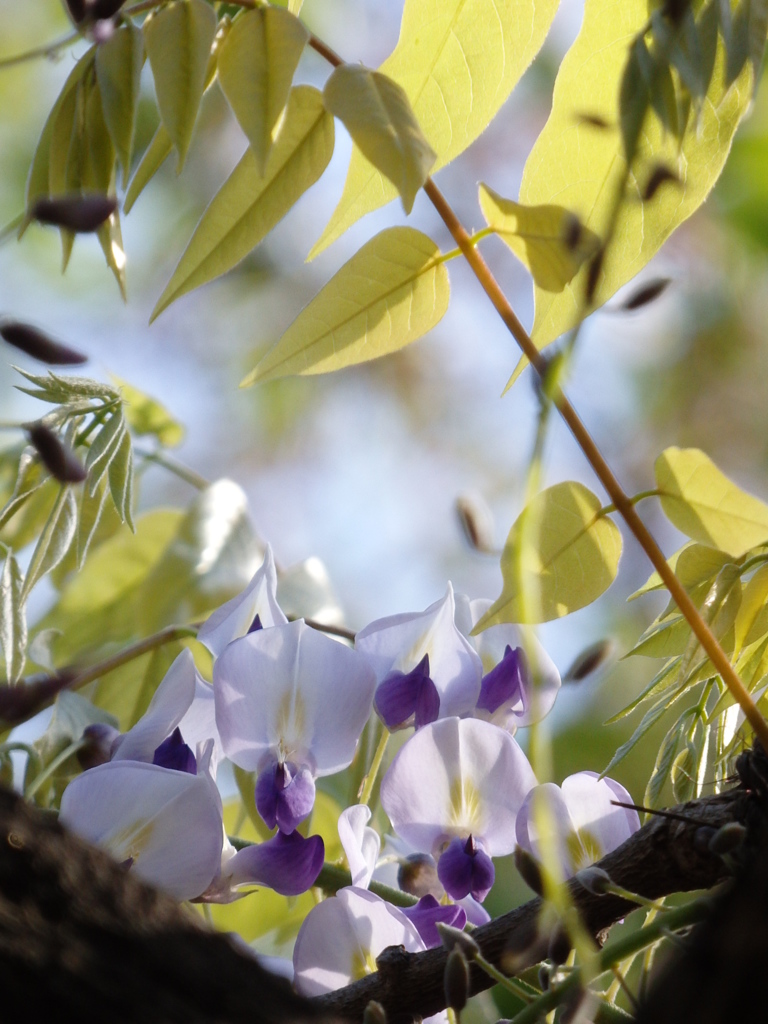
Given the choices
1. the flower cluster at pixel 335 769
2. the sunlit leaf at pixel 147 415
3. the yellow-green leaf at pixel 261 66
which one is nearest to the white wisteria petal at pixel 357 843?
the flower cluster at pixel 335 769

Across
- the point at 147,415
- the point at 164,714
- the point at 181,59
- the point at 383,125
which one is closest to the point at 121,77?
the point at 181,59

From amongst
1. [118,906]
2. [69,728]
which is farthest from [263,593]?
→ [118,906]

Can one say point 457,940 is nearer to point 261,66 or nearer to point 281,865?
point 281,865

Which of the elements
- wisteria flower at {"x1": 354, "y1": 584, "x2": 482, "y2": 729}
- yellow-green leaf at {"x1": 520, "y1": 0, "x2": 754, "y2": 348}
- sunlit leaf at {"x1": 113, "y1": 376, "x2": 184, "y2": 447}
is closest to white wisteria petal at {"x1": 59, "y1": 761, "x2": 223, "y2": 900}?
wisteria flower at {"x1": 354, "y1": 584, "x2": 482, "y2": 729}

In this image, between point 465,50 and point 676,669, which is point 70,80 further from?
point 676,669

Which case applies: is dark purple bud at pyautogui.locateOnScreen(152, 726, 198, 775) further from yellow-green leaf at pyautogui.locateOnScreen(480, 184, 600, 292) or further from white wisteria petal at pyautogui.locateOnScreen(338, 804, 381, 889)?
yellow-green leaf at pyautogui.locateOnScreen(480, 184, 600, 292)

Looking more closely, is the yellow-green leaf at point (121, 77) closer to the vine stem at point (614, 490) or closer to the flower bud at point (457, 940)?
the vine stem at point (614, 490)
